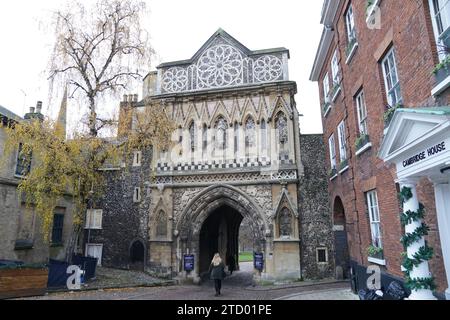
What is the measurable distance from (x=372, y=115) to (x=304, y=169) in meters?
6.73

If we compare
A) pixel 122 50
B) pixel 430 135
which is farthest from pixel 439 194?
pixel 122 50

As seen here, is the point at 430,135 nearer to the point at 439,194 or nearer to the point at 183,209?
the point at 439,194

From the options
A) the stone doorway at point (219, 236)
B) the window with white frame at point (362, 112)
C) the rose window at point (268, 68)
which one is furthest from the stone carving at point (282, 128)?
the stone doorway at point (219, 236)

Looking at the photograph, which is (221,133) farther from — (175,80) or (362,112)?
(362,112)

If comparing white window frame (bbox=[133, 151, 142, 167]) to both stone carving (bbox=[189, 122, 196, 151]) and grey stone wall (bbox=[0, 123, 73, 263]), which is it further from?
grey stone wall (bbox=[0, 123, 73, 263])

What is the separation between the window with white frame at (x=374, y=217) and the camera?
8.69 m

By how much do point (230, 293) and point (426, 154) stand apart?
9.67m

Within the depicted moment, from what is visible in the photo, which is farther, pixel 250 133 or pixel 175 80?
pixel 175 80

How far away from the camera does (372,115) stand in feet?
27.6

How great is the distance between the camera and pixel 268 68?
16.2 m

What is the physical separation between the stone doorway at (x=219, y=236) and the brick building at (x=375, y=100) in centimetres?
711

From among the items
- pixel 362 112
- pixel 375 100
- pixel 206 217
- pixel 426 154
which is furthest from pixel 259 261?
pixel 426 154

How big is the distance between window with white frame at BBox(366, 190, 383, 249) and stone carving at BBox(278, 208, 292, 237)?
217 inches

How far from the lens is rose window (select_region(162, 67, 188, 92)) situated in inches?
667
